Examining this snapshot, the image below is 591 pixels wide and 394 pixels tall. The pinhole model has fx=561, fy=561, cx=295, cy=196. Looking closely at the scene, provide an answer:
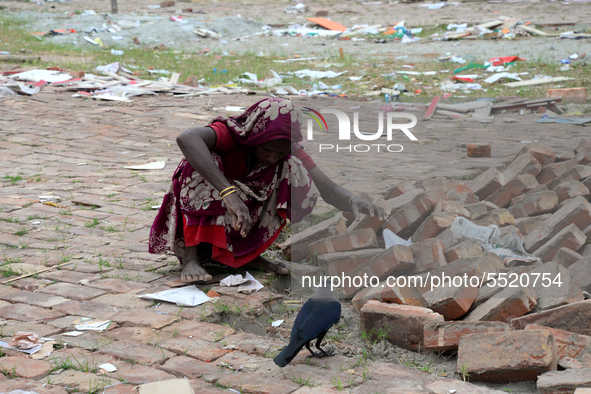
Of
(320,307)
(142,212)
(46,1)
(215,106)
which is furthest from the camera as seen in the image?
(46,1)

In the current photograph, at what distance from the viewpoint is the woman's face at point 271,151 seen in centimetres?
290

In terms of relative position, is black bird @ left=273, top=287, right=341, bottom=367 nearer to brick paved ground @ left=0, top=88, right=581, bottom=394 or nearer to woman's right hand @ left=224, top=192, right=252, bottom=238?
brick paved ground @ left=0, top=88, right=581, bottom=394

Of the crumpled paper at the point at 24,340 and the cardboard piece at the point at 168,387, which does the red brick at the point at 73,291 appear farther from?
the cardboard piece at the point at 168,387

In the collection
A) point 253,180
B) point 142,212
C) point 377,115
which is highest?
point 377,115

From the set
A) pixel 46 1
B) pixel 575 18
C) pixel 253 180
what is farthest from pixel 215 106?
pixel 46 1

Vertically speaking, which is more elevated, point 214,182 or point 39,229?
point 214,182

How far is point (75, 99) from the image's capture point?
8719 millimetres

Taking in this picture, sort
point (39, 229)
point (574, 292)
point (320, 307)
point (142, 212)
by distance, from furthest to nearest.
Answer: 1. point (142, 212)
2. point (39, 229)
3. point (574, 292)
4. point (320, 307)

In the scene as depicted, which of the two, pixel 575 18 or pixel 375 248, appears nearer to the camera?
pixel 375 248

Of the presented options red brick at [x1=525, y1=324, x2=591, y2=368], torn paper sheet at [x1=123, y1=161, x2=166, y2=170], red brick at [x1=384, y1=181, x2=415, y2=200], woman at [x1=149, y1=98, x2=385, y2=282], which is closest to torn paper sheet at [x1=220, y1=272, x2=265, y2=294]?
woman at [x1=149, y1=98, x2=385, y2=282]

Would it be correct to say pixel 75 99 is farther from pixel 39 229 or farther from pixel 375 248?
pixel 375 248

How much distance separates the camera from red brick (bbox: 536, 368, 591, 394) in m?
1.78

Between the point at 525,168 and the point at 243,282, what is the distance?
2212 mm

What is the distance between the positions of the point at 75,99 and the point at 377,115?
23.1ft
